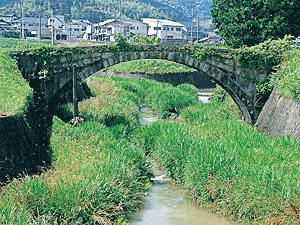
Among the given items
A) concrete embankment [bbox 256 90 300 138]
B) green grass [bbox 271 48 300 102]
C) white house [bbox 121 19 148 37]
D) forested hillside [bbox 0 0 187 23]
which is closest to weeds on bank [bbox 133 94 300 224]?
concrete embankment [bbox 256 90 300 138]

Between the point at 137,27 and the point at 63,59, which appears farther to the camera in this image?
the point at 137,27

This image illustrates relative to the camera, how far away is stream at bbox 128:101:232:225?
1138 centimetres

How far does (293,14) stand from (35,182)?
74.6 feet

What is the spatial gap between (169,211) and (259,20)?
18.3 metres

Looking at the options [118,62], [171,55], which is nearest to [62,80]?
[118,62]

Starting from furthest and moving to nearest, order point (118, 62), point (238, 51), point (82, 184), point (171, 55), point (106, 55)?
1. point (238, 51)
2. point (171, 55)
3. point (118, 62)
4. point (106, 55)
5. point (82, 184)

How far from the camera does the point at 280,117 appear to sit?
59.1 feet

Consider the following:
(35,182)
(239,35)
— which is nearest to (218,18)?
(239,35)

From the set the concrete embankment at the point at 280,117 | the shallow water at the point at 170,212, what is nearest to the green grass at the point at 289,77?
the concrete embankment at the point at 280,117

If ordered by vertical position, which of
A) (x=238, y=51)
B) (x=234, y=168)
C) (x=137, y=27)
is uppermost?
(x=137, y=27)

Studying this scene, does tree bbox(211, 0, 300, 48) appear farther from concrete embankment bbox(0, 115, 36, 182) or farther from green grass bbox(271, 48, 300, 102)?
concrete embankment bbox(0, 115, 36, 182)

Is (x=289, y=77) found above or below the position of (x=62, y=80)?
above

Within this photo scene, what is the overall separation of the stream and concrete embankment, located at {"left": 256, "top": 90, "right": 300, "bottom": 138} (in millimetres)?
6205

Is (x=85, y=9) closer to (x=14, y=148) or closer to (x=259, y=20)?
(x=259, y=20)
